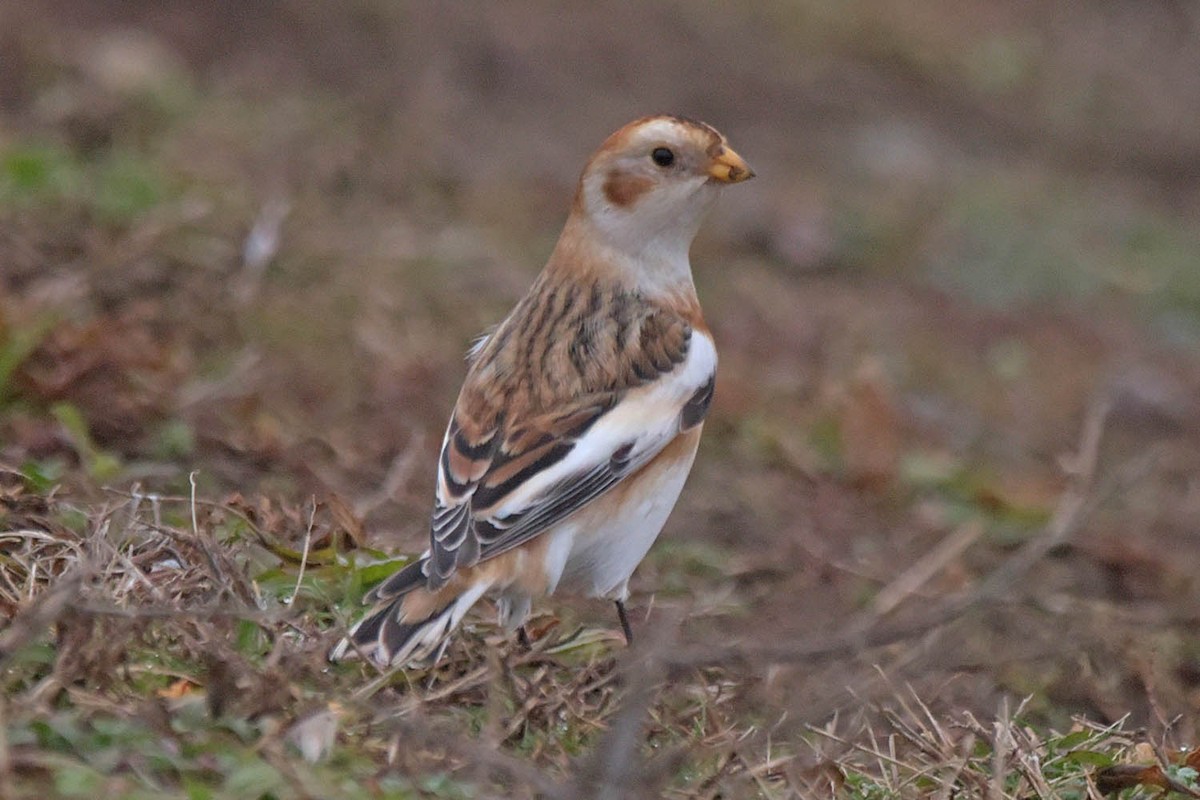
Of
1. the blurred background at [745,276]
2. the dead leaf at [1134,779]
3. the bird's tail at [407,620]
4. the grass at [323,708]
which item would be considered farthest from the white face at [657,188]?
the dead leaf at [1134,779]

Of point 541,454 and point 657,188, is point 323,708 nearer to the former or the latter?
point 541,454

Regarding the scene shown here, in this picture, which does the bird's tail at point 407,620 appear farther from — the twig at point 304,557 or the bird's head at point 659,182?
the bird's head at point 659,182

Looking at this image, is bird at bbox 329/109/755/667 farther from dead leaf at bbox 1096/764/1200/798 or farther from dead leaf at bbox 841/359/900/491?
dead leaf at bbox 841/359/900/491

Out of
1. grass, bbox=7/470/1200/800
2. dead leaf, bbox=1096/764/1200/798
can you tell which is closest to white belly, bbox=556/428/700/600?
grass, bbox=7/470/1200/800

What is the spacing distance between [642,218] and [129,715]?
2.41 m

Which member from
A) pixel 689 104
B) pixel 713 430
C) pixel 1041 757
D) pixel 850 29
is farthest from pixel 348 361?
pixel 850 29

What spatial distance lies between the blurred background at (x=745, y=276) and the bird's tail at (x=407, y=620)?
0.79 metres

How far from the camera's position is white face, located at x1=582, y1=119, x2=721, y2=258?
538cm

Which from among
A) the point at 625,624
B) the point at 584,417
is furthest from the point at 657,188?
the point at 625,624

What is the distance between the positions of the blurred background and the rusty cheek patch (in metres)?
1.15

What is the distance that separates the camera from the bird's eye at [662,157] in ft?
17.7

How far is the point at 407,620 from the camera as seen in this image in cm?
414

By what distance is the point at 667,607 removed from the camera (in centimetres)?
545

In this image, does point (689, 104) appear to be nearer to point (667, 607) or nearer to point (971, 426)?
point (971, 426)
